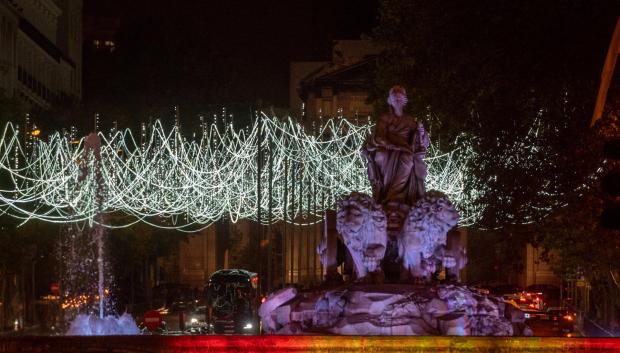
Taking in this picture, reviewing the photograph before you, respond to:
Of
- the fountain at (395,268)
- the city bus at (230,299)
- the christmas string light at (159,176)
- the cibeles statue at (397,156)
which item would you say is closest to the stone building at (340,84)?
the christmas string light at (159,176)

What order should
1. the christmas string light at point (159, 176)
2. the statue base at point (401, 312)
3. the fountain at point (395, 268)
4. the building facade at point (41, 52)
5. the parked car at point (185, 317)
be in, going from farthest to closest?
the building facade at point (41, 52), the christmas string light at point (159, 176), the parked car at point (185, 317), the fountain at point (395, 268), the statue base at point (401, 312)

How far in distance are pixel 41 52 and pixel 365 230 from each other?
58.6 metres

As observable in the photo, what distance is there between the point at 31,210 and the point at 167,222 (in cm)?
1682

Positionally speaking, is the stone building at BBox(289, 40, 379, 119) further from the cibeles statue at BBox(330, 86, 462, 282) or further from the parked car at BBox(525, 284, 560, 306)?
the cibeles statue at BBox(330, 86, 462, 282)

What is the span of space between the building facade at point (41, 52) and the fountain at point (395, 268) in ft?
121

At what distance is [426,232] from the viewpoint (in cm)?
2584

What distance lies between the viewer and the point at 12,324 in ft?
188

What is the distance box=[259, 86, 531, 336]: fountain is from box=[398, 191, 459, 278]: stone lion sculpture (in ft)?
0.05

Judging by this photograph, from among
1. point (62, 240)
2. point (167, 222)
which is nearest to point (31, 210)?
point (62, 240)

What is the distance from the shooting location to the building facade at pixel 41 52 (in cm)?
7025

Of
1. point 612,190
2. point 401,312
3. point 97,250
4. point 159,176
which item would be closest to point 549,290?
point 97,250

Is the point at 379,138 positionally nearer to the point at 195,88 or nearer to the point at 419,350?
the point at 419,350

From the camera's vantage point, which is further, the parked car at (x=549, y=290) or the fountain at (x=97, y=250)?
the parked car at (x=549, y=290)

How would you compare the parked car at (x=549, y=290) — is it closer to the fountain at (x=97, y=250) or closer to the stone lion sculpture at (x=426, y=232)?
the fountain at (x=97, y=250)
